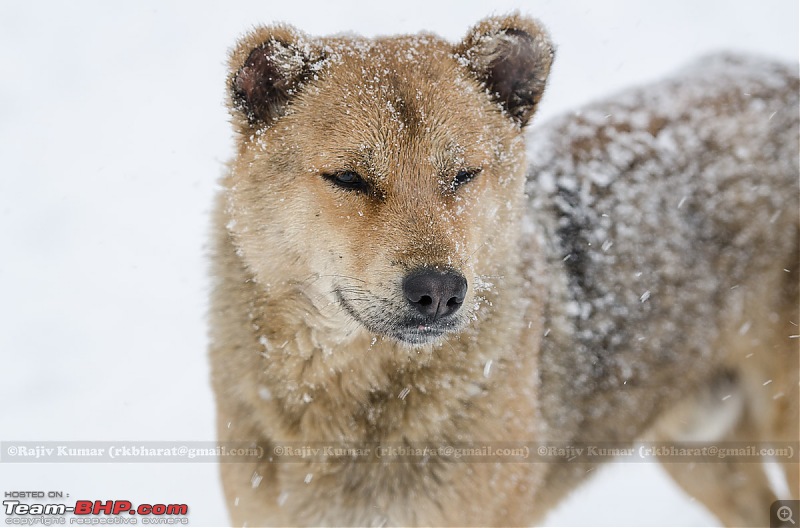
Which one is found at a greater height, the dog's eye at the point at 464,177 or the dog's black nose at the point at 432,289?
the dog's eye at the point at 464,177

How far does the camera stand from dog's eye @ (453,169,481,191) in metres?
3.15

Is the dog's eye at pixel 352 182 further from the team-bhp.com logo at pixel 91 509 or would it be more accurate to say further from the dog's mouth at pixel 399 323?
the team-bhp.com logo at pixel 91 509

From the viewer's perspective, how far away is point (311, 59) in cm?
328

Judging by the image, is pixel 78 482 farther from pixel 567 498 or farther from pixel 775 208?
pixel 775 208

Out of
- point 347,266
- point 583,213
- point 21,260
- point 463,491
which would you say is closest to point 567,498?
point 463,491

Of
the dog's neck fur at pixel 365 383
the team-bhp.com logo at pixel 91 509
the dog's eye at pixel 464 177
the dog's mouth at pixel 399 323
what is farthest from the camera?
the team-bhp.com logo at pixel 91 509

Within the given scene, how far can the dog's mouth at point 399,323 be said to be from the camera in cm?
287

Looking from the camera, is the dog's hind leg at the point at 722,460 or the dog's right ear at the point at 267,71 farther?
the dog's hind leg at the point at 722,460

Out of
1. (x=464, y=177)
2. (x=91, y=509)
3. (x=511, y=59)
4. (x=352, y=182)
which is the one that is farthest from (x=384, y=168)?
(x=91, y=509)

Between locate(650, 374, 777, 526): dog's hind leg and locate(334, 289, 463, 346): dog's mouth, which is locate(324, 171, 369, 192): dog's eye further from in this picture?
locate(650, 374, 777, 526): dog's hind leg

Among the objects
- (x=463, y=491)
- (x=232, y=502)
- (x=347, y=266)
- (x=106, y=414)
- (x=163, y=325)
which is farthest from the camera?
(x=163, y=325)

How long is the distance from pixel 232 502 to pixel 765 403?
3097 mm

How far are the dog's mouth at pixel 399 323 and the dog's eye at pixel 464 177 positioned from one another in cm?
58

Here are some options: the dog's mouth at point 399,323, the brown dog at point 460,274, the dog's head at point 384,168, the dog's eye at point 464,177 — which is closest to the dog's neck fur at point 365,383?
the brown dog at point 460,274
